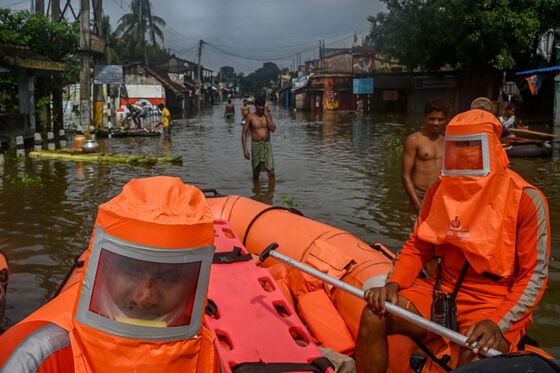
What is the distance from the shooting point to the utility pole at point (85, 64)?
20.5 meters

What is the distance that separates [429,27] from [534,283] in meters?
31.0

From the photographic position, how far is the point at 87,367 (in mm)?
2137

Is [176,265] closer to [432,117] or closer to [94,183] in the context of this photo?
[432,117]

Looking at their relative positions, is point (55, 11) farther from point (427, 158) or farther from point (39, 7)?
point (427, 158)

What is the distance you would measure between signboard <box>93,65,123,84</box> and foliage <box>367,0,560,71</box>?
1720 centimetres

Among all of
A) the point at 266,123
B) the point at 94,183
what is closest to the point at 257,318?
the point at 266,123

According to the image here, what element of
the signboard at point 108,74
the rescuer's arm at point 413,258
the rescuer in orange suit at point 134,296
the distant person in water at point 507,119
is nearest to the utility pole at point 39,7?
the signboard at point 108,74

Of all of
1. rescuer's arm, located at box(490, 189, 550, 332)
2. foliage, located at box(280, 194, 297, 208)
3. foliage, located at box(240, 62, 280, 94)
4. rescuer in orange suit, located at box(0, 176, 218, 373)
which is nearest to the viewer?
rescuer in orange suit, located at box(0, 176, 218, 373)

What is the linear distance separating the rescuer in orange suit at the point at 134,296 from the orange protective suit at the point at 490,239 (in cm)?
167

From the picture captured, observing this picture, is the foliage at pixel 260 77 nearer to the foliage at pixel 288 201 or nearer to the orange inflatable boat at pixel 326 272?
the foliage at pixel 288 201

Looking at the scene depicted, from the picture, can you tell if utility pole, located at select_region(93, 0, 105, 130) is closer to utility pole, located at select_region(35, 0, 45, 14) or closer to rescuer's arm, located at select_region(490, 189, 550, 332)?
utility pole, located at select_region(35, 0, 45, 14)

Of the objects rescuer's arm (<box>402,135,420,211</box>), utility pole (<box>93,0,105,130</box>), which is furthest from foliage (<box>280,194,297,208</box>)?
utility pole (<box>93,0,105,130</box>)

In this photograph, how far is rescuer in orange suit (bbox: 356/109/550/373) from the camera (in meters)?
3.13

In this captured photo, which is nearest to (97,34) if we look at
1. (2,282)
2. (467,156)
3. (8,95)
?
(8,95)
